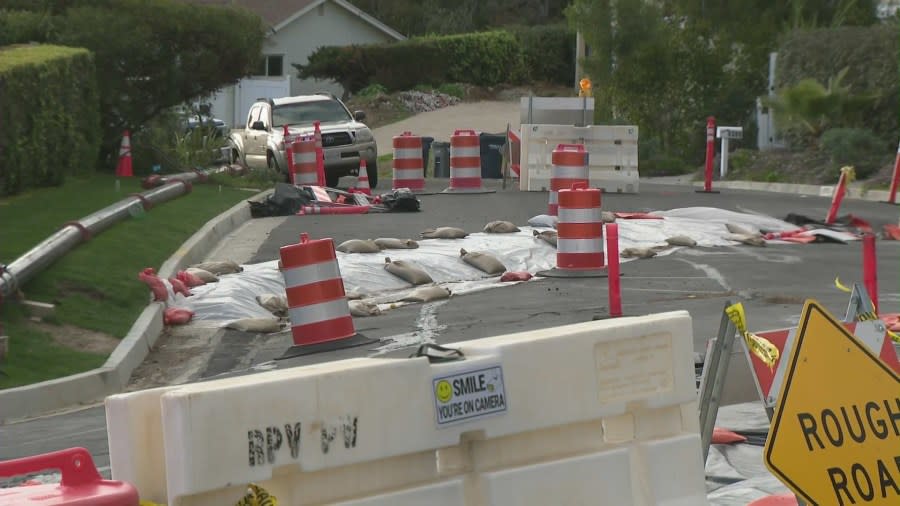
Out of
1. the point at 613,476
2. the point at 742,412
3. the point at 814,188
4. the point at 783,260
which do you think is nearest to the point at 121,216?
the point at 783,260

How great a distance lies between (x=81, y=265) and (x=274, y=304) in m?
1.86

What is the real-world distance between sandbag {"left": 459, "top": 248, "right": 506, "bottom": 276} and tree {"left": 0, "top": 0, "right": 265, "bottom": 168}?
38.1ft

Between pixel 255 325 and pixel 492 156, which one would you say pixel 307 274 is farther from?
pixel 492 156

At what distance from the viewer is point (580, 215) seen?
586 inches

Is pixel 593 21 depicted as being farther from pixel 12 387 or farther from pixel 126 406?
pixel 126 406

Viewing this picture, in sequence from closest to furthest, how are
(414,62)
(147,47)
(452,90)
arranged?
(147,47) < (452,90) < (414,62)

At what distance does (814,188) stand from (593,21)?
12251 mm

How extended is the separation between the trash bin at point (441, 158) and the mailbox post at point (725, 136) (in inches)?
249

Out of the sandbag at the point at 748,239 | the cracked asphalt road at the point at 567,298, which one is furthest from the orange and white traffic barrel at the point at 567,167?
the sandbag at the point at 748,239

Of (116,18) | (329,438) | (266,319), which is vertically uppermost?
(116,18)

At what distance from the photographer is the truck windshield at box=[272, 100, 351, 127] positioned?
2903 centimetres

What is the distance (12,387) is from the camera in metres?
10.1

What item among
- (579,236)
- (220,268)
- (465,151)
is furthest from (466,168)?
(220,268)

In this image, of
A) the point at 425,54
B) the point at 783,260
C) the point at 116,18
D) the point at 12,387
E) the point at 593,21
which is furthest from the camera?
the point at 425,54
